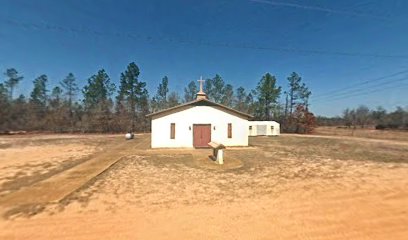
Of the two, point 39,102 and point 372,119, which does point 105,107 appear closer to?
point 39,102

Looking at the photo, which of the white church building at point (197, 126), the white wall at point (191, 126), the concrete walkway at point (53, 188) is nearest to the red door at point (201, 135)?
the white church building at point (197, 126)

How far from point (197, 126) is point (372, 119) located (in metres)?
81.9

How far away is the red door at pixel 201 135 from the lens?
63.1 feet

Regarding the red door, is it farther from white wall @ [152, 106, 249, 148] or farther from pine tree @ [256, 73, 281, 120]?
pine tree @ [256, 73, 281, 120]

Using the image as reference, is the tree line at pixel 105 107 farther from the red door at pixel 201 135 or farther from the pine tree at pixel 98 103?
the red door at pixel 201 135

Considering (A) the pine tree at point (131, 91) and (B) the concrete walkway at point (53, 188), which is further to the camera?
(A) the pine tree at point (131, 91)

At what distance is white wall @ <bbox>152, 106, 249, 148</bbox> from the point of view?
1877 cm

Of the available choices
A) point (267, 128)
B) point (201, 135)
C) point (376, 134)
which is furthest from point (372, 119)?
point (201, 135)

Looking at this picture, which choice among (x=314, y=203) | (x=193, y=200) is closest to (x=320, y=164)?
(x=314, y=203)

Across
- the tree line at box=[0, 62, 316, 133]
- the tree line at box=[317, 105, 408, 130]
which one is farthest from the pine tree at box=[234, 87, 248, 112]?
the tree line at box=[317, 105, 408, 130]

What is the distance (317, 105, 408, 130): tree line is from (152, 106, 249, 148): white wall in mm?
57093

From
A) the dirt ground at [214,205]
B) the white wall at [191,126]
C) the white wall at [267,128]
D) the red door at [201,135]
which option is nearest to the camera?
the dirt ground at [214,205]

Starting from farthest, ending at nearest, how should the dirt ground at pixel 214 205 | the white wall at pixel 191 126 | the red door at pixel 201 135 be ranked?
the red door at pixel 201 135 → the white wall at pixel 191 126 → the dirt ground at pixel 214 205

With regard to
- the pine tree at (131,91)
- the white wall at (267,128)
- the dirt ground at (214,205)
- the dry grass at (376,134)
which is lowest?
the dirt ground at (214,205)
